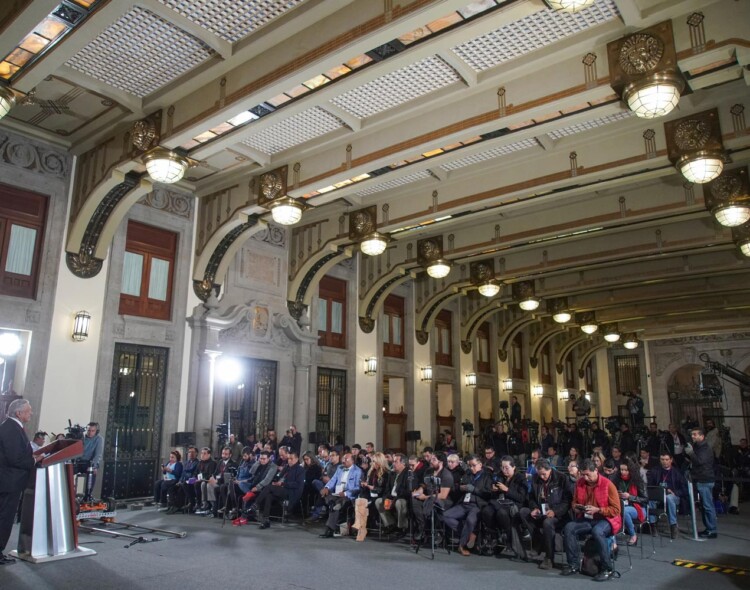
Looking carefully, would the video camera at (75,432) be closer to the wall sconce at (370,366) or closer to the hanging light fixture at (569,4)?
the wall sconce at (370,366)

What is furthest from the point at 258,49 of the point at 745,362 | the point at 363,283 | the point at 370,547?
the point at 745,362

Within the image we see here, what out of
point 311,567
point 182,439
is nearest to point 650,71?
point 311,567

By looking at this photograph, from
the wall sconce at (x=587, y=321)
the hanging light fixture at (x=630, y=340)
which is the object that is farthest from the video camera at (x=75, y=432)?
the hanging light fixture at (x=630, y=340)

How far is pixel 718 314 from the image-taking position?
23.0 metres

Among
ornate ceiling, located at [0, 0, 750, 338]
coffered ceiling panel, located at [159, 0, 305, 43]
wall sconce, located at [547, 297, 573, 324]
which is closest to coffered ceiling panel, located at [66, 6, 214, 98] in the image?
ornate ceiling, located at [0, 0, 750, 338]

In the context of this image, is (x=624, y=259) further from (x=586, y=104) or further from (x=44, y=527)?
(x=44, y=527)

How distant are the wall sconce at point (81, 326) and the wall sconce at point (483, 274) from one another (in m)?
9.56

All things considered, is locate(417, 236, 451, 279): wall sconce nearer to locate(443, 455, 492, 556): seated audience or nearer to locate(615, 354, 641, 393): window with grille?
locate(443, 455, 492, 556): seated audience

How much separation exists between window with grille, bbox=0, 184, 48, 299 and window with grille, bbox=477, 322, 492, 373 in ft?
47.8

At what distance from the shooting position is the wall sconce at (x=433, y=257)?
539 inches

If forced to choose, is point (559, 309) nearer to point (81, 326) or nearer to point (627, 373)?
point (627, 373)

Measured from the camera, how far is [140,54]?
24.0 feet

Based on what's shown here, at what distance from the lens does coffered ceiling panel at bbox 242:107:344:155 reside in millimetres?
8769

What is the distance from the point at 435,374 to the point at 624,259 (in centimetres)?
660
